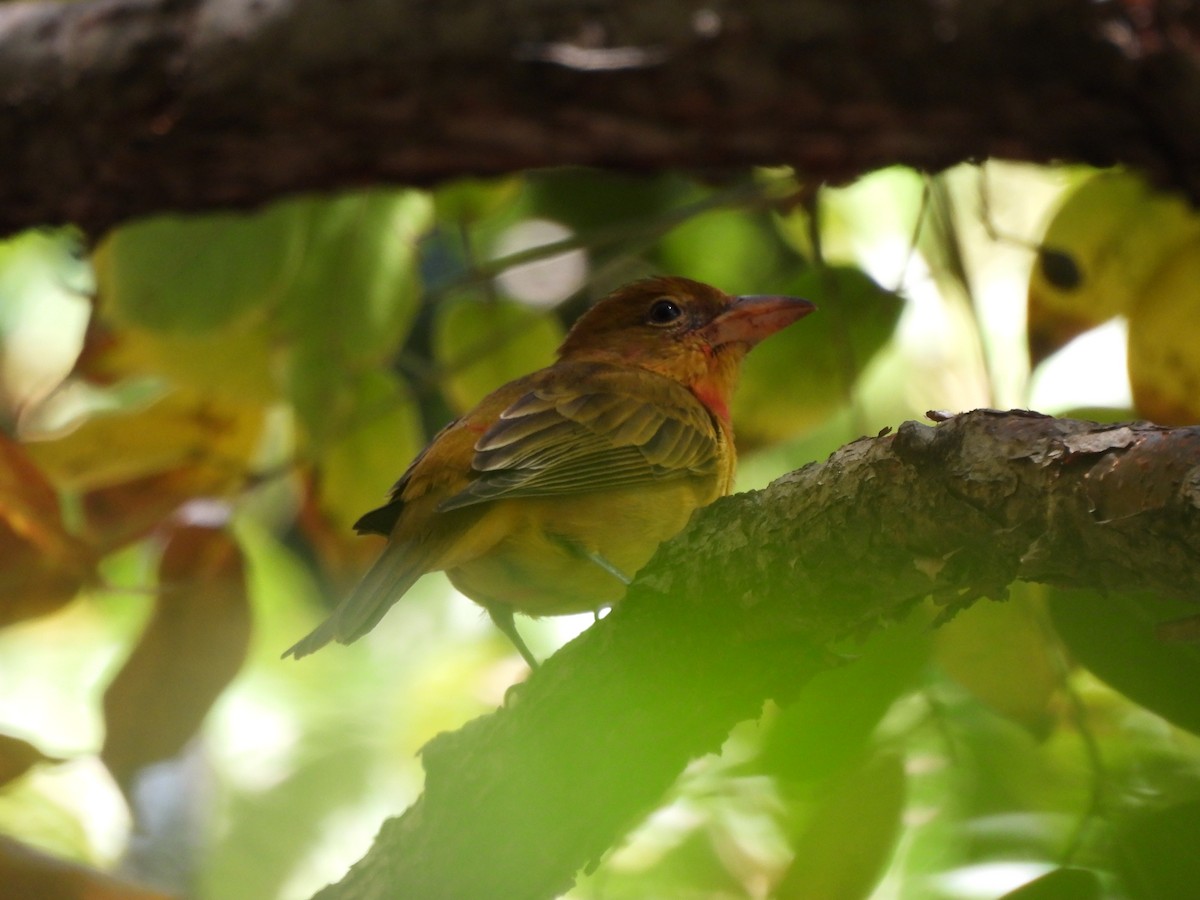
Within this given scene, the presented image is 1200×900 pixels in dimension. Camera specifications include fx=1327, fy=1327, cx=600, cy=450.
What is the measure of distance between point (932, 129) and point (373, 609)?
5.68 ft

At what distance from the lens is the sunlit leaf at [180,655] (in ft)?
10.1

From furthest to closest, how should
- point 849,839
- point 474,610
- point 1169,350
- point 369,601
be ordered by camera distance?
point 474,610, point 1169,350, point 369,601, point 849,839

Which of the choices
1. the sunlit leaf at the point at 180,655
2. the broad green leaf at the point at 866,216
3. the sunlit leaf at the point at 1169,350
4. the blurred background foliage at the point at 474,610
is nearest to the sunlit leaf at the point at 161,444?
the blurred background foliage at the point at 474,610

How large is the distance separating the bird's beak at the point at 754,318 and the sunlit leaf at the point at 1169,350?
33.9 inches

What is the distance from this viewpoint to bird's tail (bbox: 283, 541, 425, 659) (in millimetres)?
2717

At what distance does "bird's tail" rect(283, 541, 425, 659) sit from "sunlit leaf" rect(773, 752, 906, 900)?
106 centimetres

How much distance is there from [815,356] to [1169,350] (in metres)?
1.00

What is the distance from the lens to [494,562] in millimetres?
3166

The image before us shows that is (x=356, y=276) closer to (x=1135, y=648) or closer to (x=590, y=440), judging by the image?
(x=590, y=440)

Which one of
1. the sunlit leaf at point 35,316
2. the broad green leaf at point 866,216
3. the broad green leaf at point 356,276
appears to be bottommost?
the sunlit leaf at point 35,316

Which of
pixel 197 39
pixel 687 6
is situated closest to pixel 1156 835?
pixel 687 6

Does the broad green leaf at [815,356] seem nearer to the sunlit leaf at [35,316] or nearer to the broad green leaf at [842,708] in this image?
the broad green leaf at [842,708]

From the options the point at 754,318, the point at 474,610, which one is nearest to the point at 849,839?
the point at 754,318

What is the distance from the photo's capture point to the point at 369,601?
2.79 metres
